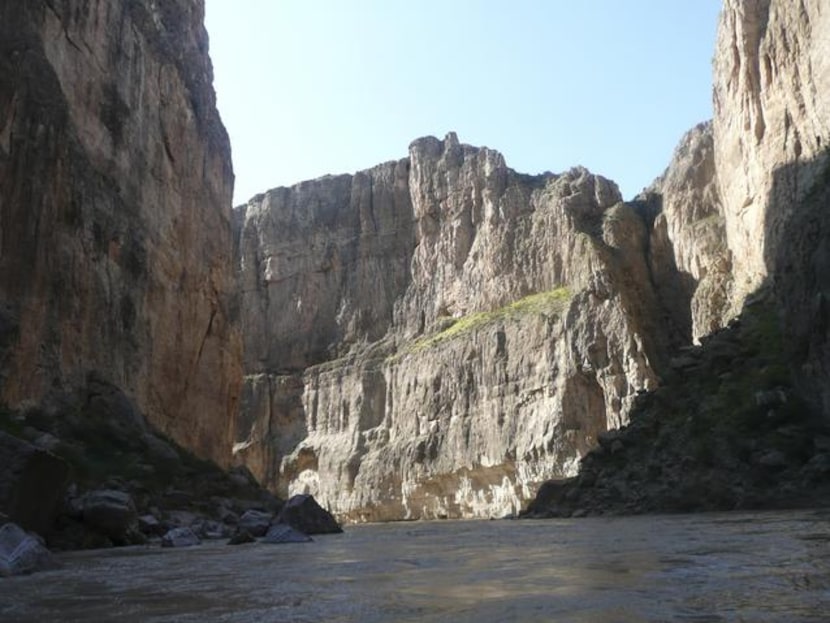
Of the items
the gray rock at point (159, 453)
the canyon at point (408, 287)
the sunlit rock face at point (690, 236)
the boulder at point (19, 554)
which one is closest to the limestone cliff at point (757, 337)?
the canyon at point (408, 287)

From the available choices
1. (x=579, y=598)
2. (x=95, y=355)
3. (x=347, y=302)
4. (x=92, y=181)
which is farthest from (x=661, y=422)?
(x=347, y=302)

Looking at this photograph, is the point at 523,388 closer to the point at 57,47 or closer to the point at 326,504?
the point at 326,504

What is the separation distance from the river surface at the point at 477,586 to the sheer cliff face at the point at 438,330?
1872 inches

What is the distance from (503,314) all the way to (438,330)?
28.7 feet

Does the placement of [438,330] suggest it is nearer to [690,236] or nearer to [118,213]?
[690,236]

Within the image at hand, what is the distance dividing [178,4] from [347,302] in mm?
42189

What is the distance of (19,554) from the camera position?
28.7 ft

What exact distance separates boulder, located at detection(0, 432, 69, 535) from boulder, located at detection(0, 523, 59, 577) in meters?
2.11

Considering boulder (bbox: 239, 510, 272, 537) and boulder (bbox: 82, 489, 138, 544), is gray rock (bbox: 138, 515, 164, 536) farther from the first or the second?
boulder (bbox: 239, 510, 272, 537)

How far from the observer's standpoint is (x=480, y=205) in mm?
75812

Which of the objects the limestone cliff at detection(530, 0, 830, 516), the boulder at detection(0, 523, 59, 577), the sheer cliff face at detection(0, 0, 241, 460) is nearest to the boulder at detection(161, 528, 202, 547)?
the boulder at detection(0, 523, 59, 577)

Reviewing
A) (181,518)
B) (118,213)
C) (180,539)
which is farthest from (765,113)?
(180,539)

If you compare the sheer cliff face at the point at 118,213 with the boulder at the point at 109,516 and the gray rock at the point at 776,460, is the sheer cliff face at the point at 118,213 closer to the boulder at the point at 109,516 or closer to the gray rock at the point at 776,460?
the boulder at the point at 109,516

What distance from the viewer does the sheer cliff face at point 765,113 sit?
30953 mm
